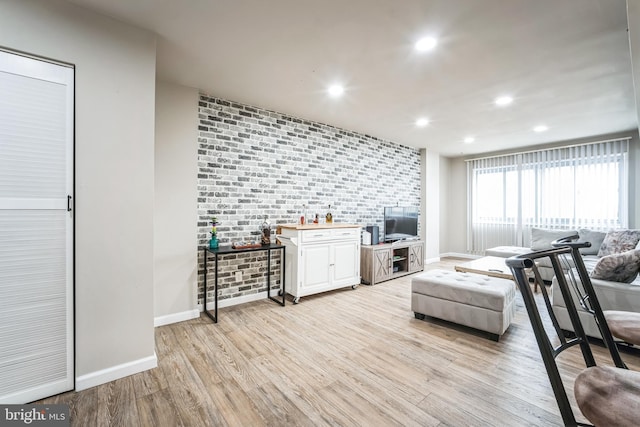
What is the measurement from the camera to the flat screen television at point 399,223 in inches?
206

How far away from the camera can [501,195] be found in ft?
21.2

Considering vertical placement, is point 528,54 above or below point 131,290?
above

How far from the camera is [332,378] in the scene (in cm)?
205

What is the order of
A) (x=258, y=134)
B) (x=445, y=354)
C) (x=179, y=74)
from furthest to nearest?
(x=258, y=134) → (x=179, y=74) → (x=445, y=354)

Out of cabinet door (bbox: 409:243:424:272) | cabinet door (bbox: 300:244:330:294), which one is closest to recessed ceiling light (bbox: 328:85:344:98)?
cabinet door (bbox: 300:244:330:294)

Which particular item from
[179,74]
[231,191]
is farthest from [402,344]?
[179,74]

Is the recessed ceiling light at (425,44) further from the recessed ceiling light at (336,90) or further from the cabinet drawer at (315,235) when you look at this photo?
the cabinet drawer at (315,235)

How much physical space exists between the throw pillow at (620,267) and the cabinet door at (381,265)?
2.59 metres

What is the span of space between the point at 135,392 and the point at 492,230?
281 inches

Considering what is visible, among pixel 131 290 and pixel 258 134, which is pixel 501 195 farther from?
pixel 131 290

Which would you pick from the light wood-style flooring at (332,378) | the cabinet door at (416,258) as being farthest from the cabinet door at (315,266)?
the cabinet door at (416,258)

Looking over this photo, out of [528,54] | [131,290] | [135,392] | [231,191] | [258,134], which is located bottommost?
[135,392]

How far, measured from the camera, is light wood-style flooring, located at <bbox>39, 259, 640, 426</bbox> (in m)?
1.68

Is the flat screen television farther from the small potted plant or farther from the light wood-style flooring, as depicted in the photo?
the small potted plant
